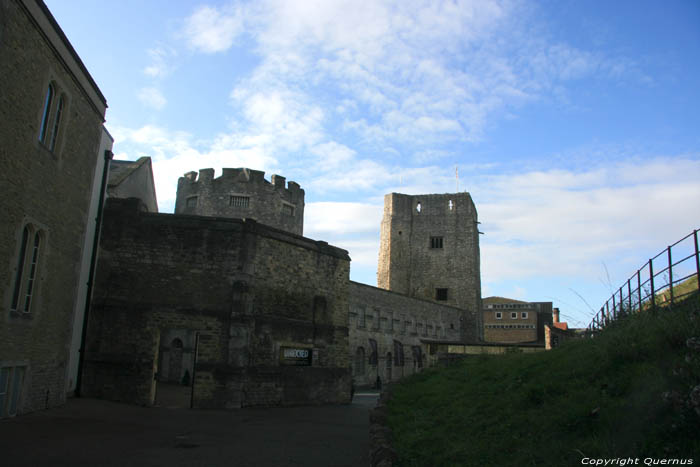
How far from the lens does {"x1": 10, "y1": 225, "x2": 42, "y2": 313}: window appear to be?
11281 millimetres

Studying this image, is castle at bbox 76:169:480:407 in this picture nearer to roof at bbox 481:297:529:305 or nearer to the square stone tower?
the square stone tower

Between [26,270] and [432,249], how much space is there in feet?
141

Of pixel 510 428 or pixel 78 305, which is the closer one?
pixel 510 428

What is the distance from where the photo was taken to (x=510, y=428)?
7020 millimetres

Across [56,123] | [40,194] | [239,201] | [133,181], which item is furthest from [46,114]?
[239,201]

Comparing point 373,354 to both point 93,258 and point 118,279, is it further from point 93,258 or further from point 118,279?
point 93,258

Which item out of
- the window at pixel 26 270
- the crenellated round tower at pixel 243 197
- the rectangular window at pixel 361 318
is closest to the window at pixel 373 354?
the rectangular window at pixel 361 318

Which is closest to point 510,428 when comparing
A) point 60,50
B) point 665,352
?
point 665,352

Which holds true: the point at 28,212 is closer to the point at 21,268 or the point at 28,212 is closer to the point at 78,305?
the point at 21,268

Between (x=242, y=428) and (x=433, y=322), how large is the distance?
108 ft

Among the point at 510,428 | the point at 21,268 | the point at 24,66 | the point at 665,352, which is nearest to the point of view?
the point at 665,352

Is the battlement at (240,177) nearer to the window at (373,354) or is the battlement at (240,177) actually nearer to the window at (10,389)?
the window at (373,354)

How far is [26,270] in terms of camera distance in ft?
38.0

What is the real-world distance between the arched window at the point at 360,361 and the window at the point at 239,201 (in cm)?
1184
